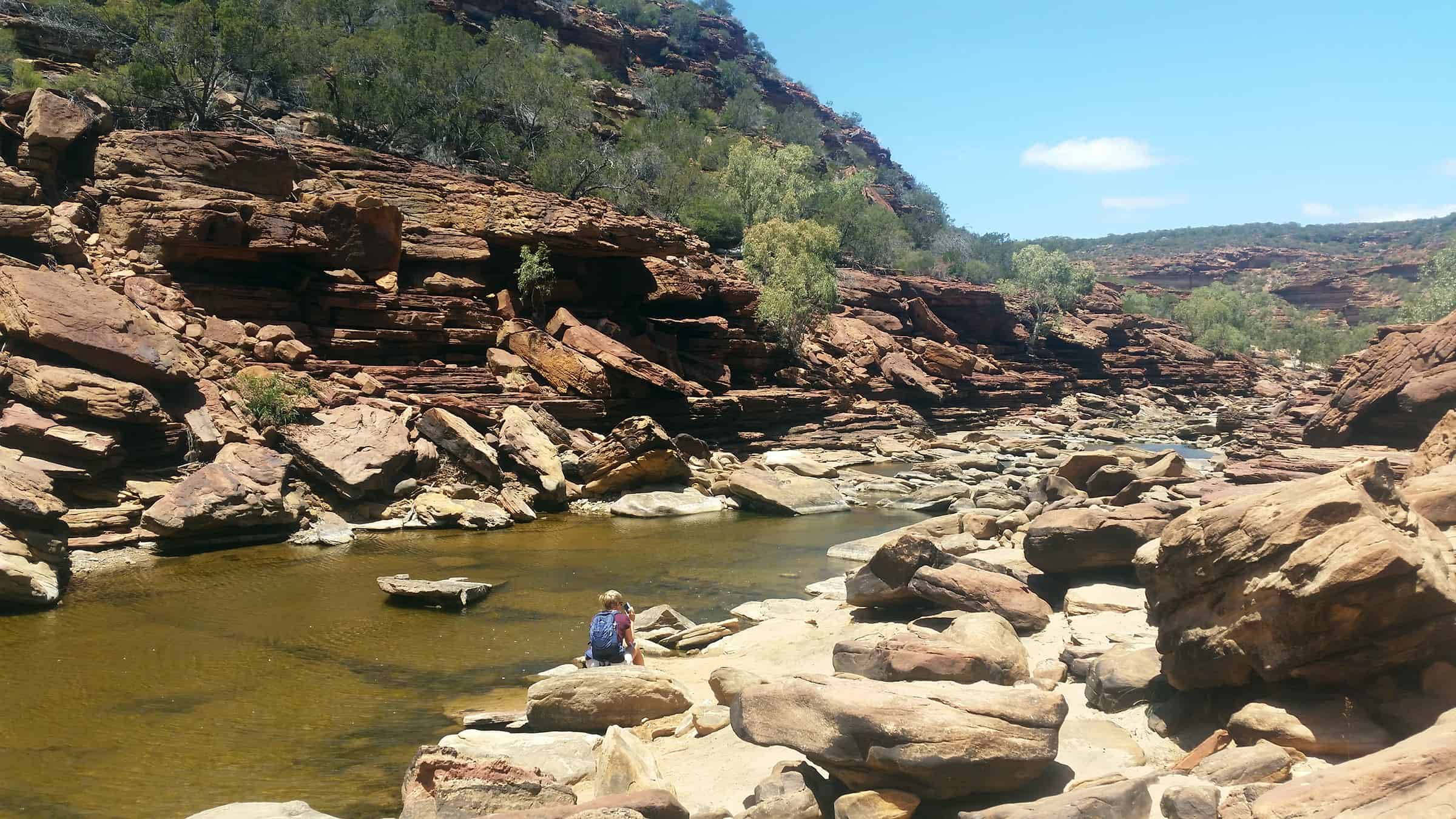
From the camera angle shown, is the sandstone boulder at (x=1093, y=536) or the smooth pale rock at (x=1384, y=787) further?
the sandstone boulder at (x=1093, y=536)

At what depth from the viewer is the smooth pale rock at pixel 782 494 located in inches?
938

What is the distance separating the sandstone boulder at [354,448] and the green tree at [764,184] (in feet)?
116

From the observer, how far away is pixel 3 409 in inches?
624

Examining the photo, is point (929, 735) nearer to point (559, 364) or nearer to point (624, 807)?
point (624, 807)

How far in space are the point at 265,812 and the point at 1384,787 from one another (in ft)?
24.8

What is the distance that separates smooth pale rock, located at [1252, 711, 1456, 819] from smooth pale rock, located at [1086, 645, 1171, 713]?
242 centimetres

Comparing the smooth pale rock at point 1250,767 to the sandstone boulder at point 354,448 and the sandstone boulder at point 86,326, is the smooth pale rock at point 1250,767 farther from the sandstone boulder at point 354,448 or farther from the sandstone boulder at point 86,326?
the sandstone boulder at point 86,326

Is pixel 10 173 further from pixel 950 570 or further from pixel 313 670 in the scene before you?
pixel 950 570

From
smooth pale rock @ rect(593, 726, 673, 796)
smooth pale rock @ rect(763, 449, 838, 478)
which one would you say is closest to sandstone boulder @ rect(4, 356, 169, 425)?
smooth pale rock @ rect(593, 726, 673, 796)

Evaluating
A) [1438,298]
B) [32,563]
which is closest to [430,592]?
[32,563]

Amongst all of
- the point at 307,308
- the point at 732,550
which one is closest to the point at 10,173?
the point at 307,308

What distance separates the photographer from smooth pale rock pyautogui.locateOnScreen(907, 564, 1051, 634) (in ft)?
32.7

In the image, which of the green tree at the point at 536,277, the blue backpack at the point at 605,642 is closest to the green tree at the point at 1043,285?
the green tree at the point at 536,277

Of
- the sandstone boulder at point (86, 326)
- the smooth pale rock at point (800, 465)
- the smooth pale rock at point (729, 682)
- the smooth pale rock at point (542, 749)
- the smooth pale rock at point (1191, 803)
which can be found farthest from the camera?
the smooth pale rock at point (800, 465)
